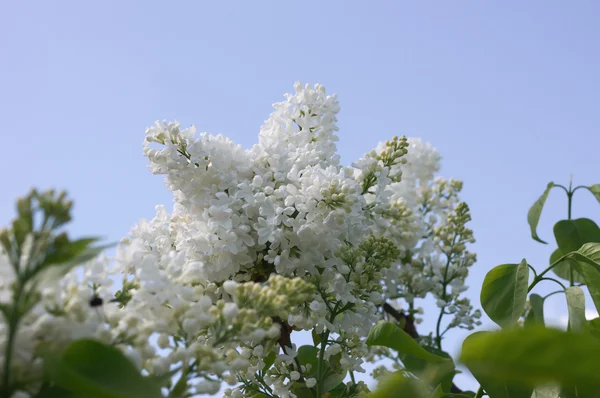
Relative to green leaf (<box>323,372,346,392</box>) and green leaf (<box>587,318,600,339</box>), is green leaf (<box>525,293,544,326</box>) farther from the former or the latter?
green leaf (<box>323,372,346,392</box>)

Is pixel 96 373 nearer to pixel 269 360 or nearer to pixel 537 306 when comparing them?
pixel 269 360

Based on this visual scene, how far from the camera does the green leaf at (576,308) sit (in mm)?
1224

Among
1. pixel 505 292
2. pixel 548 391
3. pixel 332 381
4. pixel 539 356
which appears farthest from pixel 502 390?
pixel 539 356

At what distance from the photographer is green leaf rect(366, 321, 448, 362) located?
982 millimetres

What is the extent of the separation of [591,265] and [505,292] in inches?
7.4

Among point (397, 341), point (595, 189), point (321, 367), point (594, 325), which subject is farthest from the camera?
point (595, 189)

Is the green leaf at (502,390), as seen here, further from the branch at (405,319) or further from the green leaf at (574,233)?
the branch at (405,319)

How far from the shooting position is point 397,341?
3.40ft

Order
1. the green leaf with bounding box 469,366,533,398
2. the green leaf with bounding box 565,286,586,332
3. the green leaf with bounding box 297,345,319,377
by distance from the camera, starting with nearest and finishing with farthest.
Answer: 1. the green leaf with bounding box 469,366,533,398
2. the green leaf with bounding box 565,286,586,332
3. the green leaf with bounding box 297,345,319,377

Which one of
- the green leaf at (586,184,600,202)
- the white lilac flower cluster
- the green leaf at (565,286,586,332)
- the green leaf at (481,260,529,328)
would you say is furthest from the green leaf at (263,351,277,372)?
the green leaf at (586,184,600,202)

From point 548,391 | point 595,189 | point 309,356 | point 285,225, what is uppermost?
point 595,189

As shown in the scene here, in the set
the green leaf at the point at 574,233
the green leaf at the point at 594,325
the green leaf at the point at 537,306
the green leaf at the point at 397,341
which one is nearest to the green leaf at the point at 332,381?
the green leaf at the point at 397,341

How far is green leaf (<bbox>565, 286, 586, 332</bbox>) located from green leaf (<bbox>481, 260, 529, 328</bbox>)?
0.09 metres

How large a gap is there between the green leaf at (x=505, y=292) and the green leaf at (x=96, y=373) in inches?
35.2
